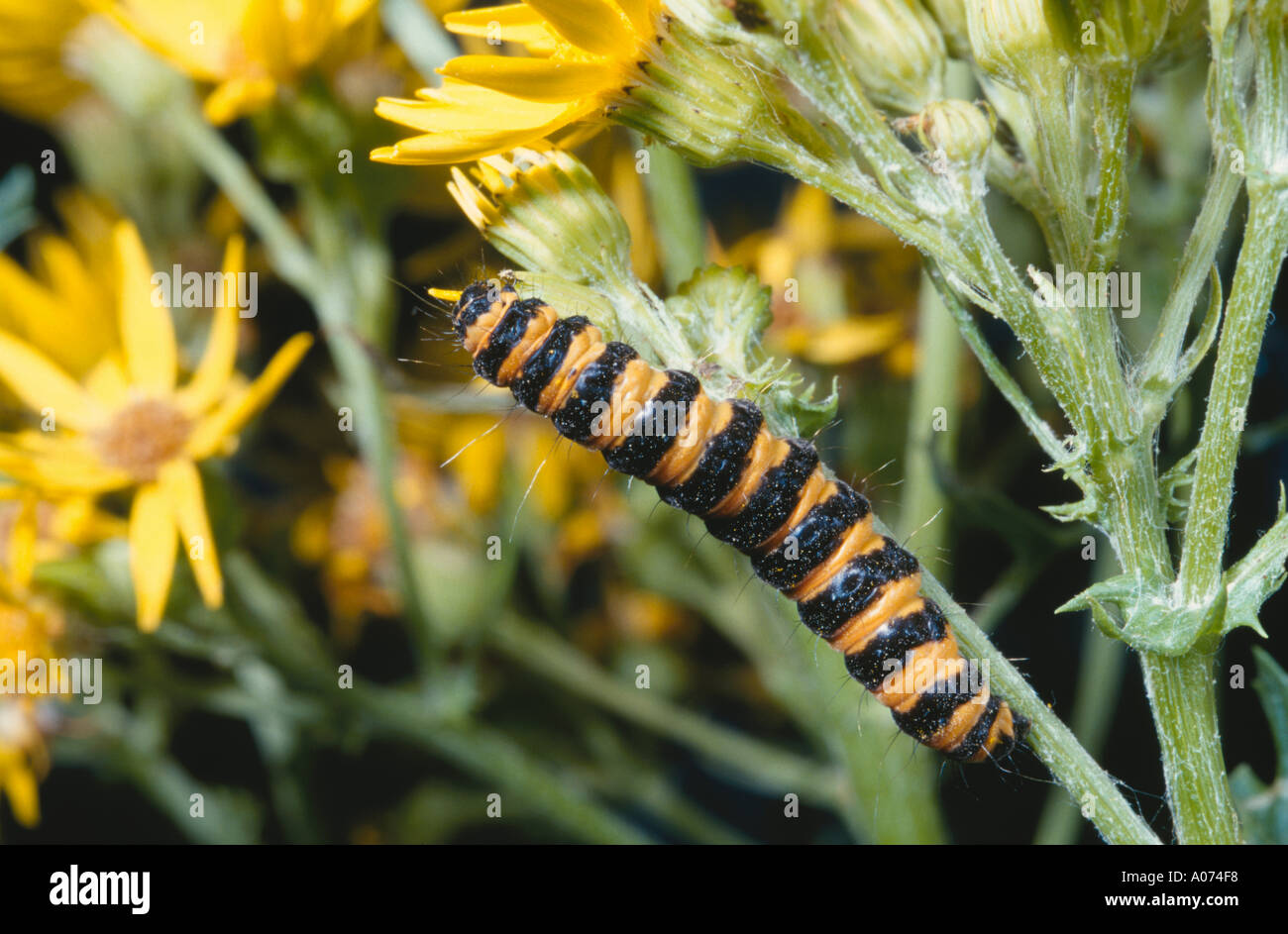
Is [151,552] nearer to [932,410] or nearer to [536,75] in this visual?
[536,75]

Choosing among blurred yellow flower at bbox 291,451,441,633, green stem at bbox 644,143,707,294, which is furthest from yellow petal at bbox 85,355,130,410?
green stem at bbox 644,143,707,294

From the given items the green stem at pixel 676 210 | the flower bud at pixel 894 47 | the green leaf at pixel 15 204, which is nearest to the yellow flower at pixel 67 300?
the green leaf at pixel 15 204

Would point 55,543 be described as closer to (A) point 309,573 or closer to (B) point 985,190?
(A) point 309,573

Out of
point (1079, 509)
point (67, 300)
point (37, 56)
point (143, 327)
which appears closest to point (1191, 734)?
A: point (1079, 509)

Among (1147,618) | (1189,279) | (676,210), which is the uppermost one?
(676,210)

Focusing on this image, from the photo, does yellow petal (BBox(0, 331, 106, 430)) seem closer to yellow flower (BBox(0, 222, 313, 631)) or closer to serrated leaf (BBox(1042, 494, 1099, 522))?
yellow flower (BBox(0, 222, 313, 631))

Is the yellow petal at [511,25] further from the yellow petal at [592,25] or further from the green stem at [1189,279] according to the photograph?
the green stem at [1189,279]
